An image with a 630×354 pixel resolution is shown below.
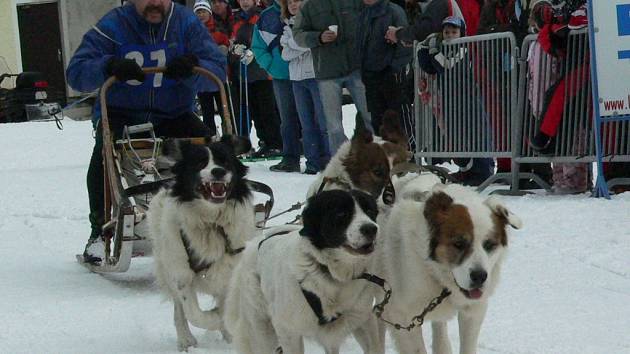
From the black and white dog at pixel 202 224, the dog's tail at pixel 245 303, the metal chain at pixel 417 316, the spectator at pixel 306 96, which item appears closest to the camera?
the metal chain at pixel 417 316

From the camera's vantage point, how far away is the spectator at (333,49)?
1013 centimetres

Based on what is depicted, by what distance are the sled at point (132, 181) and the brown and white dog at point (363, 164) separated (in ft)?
1.62

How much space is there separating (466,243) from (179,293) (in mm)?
1910

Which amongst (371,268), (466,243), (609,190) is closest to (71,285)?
(371,268)

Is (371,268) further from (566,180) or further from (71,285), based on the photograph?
(566,180)

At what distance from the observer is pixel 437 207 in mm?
4133

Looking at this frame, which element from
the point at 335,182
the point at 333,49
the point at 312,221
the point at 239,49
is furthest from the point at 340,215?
the point at 239,49

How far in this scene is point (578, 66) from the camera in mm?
8602

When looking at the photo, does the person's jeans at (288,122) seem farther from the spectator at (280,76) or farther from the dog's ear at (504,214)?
the dog's ear at (504,214)

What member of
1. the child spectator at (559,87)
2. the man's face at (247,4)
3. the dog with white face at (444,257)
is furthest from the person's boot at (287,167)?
the dog with white face at (444,257)

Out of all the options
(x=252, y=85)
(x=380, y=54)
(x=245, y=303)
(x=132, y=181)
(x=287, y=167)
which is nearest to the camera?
(x=245, y=303)

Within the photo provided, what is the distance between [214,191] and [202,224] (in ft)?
0.60

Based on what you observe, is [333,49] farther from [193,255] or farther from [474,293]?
[474,293]

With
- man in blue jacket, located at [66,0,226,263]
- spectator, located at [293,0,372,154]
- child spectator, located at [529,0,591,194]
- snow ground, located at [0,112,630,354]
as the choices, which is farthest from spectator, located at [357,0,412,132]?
man in blue jacket, located at [66,0,226,263]
